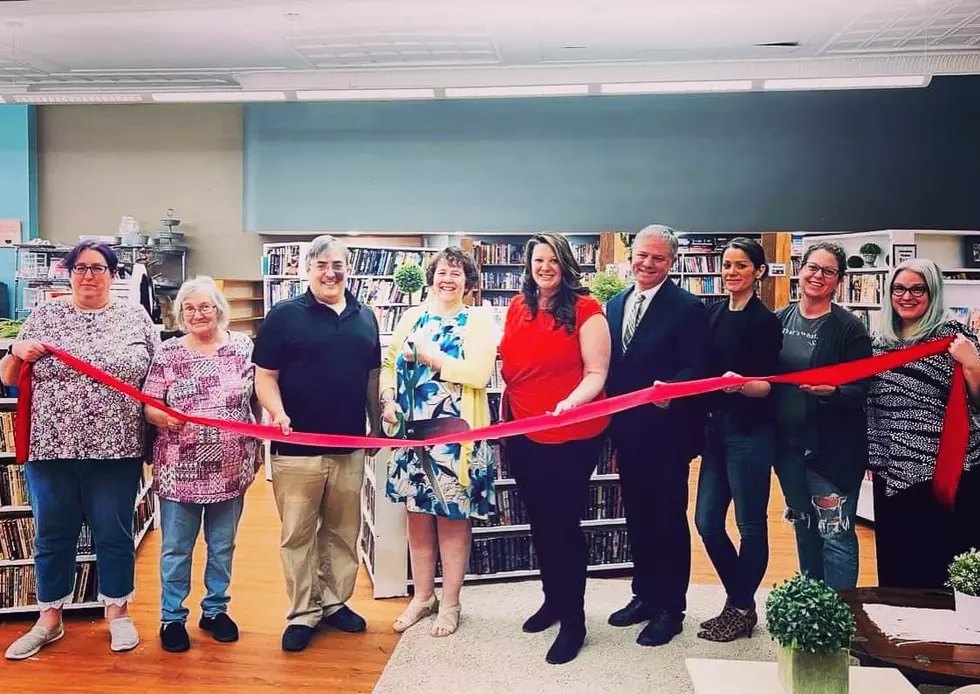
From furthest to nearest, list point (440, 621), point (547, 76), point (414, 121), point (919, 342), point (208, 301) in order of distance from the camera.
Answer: point (414, 121) → point (547, 76) → point (440, 621) → point (208, 301) → point (919, 342)

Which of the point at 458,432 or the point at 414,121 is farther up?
the point at 414,121

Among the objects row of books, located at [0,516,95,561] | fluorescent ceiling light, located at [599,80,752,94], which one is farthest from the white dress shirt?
fluorescent ceiling light, located at [599,80,752,94]

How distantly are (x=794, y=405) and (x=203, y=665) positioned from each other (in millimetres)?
2462

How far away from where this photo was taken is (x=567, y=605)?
307cm

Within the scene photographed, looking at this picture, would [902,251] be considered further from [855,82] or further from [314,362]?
[314,362]

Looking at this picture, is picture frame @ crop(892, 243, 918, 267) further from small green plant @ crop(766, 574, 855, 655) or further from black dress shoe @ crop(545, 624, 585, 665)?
small green plant @ crop(766, 574, 855, 655)

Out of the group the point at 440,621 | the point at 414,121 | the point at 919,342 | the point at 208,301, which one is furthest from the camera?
the point at 414,121

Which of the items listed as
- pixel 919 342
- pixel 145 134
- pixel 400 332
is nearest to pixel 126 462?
pixel 400 332

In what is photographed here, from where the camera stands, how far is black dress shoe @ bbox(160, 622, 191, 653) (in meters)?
3.14

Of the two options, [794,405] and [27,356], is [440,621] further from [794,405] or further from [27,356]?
[27,356]

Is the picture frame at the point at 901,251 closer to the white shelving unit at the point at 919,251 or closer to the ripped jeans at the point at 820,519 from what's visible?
the white shelving unit at the point at 919,251

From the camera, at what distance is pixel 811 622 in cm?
193

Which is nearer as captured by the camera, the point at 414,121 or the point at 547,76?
the point at 547,76

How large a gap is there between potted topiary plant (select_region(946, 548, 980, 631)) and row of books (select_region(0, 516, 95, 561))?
3.27 metres
